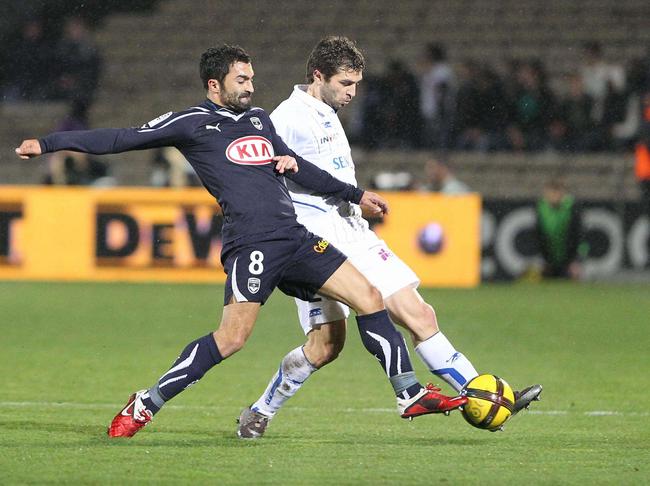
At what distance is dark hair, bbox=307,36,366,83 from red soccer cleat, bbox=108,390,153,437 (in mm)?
1833

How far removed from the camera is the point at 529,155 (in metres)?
18.5

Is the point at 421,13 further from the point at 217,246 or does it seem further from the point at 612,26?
the point at 217,246

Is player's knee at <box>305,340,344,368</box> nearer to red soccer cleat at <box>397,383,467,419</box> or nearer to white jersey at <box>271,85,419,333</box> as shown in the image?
white jersey at <box>271,85,419,333</box>

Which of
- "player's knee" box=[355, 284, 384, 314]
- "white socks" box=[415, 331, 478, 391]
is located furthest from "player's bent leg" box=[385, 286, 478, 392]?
"player's knee" box=[355, 284, 384, 314]

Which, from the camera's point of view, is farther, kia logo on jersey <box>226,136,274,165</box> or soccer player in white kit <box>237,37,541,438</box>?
soccer player in white kit <box>237,37,541,438</box>

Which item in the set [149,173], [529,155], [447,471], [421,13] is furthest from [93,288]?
[447,471]

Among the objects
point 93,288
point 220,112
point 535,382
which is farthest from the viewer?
point 93,288

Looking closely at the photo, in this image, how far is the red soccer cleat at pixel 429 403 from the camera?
603 centimetres

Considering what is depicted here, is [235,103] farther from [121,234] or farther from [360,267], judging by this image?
[121,234]

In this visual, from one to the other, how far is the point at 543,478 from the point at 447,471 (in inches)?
15.7

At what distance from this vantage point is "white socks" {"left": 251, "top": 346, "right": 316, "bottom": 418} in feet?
21.7

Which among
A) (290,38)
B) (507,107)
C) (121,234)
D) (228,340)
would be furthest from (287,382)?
(290,38)

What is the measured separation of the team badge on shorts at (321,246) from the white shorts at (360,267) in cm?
20

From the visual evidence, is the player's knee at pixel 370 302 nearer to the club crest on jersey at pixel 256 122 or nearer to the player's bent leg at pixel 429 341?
the player's bent leg at pixel 429 341
